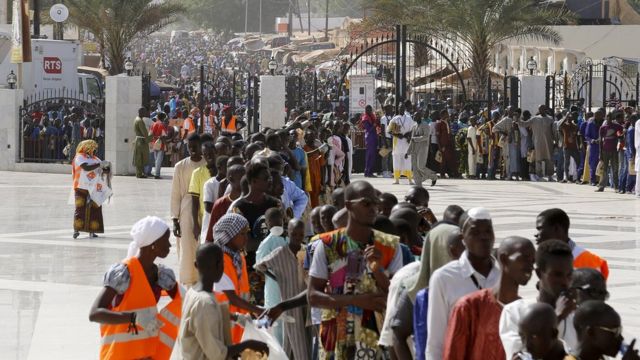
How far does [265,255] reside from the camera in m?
8.11

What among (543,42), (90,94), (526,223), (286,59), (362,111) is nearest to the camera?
(526,223)

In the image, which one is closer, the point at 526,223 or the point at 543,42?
the point at 526,223

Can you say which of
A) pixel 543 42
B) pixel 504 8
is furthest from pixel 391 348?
pixel 543 42

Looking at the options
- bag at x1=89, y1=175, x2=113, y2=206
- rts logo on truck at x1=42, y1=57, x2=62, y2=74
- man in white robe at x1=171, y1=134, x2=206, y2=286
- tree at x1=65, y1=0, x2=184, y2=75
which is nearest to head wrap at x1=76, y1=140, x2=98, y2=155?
bag at x1=89, y1=175, x2=113, y2=206

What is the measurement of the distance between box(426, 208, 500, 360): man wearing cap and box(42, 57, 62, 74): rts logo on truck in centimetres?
3284

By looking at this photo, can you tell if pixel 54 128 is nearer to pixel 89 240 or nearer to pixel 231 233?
pixel 89 240

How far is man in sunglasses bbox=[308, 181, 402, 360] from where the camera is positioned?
6.58m

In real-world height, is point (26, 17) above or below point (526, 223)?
above

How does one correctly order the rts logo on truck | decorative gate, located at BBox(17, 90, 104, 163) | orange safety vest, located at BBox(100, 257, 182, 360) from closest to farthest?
1. orange safety vest, located at BBox(100, 257, 182, 360)
2. decorative gate, located at BBox(17, 90, 104, 163)
3. the rts logo on truck

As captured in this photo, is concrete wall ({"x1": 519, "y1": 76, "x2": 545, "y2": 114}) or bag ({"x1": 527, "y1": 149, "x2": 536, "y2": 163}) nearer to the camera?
bag ({"x1": 527, "y1": 149, "x2": 536, "y2": 163})

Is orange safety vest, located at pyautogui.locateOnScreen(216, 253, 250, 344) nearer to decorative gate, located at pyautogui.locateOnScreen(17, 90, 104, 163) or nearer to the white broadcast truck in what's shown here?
decorative gate, located at pyautogui.locateOnScreen(17, 90, 104, 163)

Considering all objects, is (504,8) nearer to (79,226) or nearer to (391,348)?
(79,226)

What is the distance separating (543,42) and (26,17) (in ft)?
78.6

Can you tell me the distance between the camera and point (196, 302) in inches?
249
